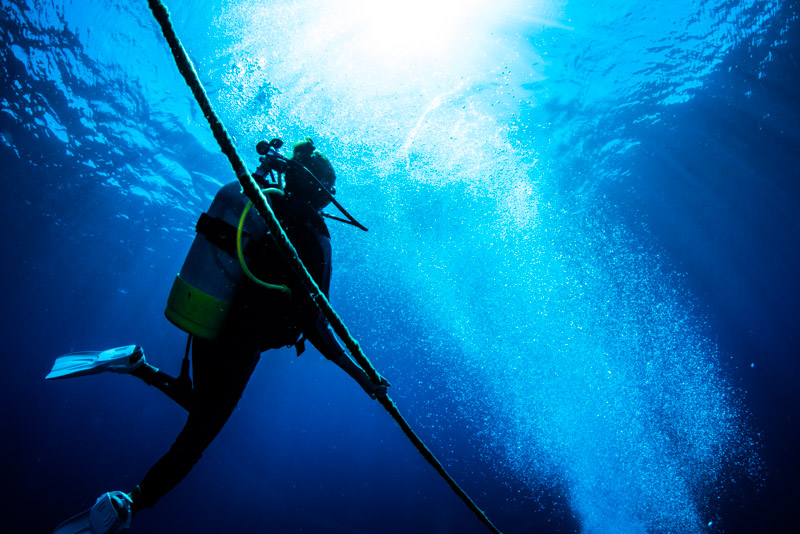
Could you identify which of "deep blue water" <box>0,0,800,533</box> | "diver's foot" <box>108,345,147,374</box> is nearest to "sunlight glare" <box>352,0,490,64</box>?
"deep blue water" <box>0,0,800,533</box>

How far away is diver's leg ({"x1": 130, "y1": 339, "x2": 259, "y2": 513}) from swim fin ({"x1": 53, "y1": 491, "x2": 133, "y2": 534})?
0.24 meters

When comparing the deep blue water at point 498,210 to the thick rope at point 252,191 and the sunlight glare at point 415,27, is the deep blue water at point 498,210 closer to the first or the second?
the sunlight glare at point 415,27

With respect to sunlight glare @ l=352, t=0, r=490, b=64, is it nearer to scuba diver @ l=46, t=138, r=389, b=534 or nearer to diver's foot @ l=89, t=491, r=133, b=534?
scuba diver @ l=46, t=138, r=389, b=534

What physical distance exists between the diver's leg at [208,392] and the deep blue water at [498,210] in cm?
917

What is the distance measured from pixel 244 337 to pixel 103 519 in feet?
3.99

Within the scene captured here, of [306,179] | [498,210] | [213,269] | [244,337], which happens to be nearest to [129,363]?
[244,337]

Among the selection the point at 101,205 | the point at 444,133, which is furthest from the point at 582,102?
the point at 101,205

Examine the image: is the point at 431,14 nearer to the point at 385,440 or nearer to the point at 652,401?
the point at 652,401

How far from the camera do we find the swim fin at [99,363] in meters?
2.31

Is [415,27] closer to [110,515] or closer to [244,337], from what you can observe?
[244,337]

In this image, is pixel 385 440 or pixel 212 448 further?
pixel 385 440

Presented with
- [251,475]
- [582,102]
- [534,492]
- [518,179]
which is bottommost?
[251,475]

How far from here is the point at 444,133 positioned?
38.4ft

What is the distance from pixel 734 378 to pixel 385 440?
53.0 meters
